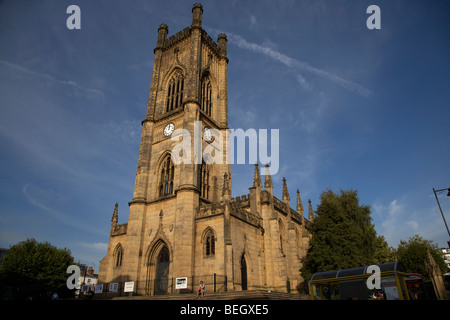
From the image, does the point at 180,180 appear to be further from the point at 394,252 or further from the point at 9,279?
the point at 394,252

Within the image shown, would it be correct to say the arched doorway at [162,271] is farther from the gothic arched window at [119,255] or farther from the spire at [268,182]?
the spire at [268,182]

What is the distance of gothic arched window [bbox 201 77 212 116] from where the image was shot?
36787 mm

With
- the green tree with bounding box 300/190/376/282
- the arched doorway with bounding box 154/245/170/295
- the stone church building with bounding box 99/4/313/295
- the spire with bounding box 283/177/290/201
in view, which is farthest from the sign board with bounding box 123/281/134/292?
the spire with bounding box 283/177/290/201

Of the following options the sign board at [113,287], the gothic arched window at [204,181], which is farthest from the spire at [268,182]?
the sign board at [113,287]

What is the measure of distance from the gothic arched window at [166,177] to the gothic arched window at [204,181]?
10.5 feet

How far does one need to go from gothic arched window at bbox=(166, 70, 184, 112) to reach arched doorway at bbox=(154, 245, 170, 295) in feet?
57.0

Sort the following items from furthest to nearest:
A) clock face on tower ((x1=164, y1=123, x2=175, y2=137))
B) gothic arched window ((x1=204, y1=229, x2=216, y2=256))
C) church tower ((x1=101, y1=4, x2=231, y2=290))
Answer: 1. clock face on tower ((x1=164, y1=123, x2=175, y2=137))
2. church tower ((x1=101, y1=4, x2=231, y2=290))
3. gothic arched window ((x1=204, y1=229, x2=216, y2=256))

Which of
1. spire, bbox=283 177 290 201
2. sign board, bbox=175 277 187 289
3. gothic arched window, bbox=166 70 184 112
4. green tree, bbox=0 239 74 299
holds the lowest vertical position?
sign board, bbox=175 277 187 289

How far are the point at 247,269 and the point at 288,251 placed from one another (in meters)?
8.73

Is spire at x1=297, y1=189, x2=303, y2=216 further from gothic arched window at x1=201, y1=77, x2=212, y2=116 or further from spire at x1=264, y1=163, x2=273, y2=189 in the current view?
gothic arched window at x1=201, y1=77, x2=212, y2=116

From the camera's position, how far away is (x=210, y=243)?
24875 millimetres

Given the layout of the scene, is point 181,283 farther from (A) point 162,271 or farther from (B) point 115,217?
(B) point 115,217

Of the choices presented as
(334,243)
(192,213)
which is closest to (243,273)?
(192,213)

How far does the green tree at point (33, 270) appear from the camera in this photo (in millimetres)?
36688
